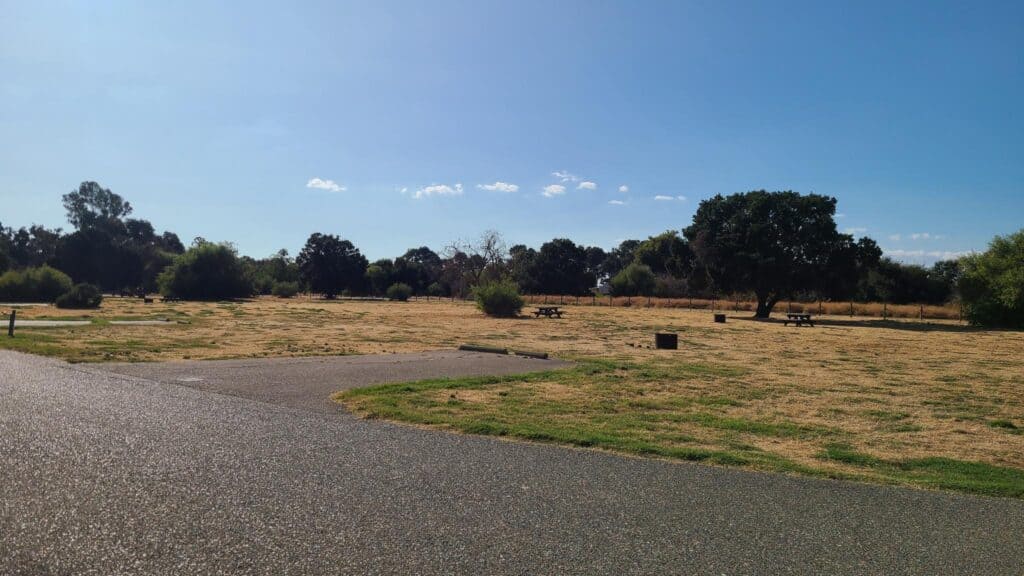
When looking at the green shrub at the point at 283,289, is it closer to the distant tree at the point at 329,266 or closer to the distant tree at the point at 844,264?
the distant tree at the point at 329,266

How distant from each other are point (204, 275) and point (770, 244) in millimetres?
51852

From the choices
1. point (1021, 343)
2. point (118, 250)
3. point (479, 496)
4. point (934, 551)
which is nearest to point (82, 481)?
point (479, 496)

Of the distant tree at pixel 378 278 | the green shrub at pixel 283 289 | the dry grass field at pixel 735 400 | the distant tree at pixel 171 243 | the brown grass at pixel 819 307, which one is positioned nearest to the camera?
the dry grass field at pixel 735 400

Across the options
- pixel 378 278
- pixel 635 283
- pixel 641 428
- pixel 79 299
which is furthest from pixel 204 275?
pixel 641 428

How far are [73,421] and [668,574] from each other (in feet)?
22.1

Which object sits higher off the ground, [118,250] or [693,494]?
[118,250]

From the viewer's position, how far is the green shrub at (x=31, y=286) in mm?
49772

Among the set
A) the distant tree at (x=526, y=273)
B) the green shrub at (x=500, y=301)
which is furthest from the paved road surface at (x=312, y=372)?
the distant tree at (x=526, y=273)

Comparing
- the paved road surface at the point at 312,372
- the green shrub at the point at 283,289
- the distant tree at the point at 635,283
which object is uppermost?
the distant tree at the point at 635,283

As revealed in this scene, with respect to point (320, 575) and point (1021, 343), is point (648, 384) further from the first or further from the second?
point (1021, 343)

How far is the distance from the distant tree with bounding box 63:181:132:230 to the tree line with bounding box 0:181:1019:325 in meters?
0.15

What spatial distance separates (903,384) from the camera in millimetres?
13117

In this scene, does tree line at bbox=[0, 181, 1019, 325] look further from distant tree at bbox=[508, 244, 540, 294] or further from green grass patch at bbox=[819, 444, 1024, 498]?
green grass patch at bbox=[819, 444, 1024, 498]

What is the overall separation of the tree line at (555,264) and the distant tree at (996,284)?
1.18m
